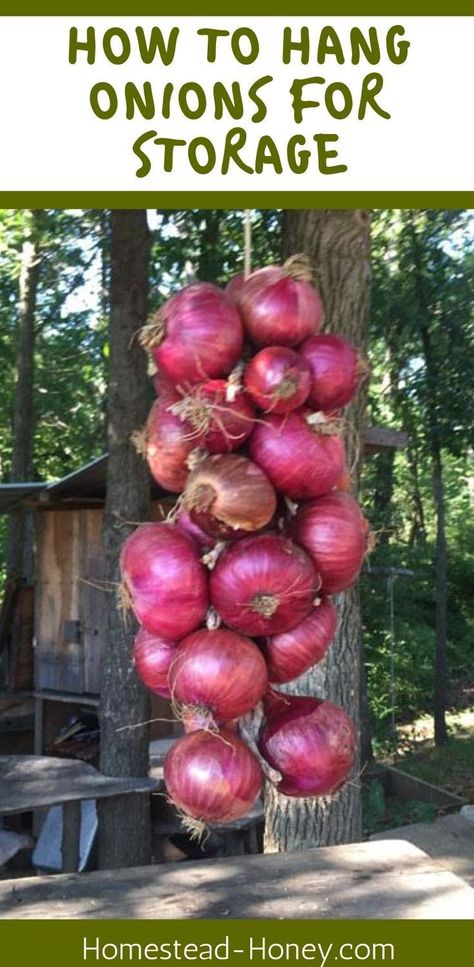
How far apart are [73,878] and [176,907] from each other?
606 mm

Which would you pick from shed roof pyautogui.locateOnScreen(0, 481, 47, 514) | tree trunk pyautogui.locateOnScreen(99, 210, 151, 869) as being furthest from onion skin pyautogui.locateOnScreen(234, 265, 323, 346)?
shed roof pyautogui.locateOnScreen(0, 481, 47, 514)

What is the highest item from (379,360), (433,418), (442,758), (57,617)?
(379,360)

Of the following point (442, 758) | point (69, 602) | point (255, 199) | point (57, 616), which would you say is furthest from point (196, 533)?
point (442, 758)

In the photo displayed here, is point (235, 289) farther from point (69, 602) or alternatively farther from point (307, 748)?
point (69, 602)

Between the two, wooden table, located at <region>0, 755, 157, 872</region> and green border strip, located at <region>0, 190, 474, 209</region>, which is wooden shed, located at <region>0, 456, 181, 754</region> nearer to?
wooden table, located at <region>0, 755, 157, 872</region>

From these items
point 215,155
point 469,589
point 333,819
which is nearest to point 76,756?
point 333,819

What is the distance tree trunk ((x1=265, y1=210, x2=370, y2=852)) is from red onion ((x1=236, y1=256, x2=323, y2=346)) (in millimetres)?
2013

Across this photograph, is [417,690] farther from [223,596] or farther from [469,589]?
[223,596]

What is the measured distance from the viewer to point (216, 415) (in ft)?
4.81

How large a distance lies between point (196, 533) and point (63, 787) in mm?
4014

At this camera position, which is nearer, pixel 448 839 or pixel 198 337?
pixel 198 337

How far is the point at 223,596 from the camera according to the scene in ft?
4.79

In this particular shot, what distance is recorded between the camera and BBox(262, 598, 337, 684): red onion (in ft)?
5.10

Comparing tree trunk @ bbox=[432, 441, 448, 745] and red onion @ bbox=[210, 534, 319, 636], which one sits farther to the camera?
tree trunk @ bbox=[432, 441, 448, 745]
